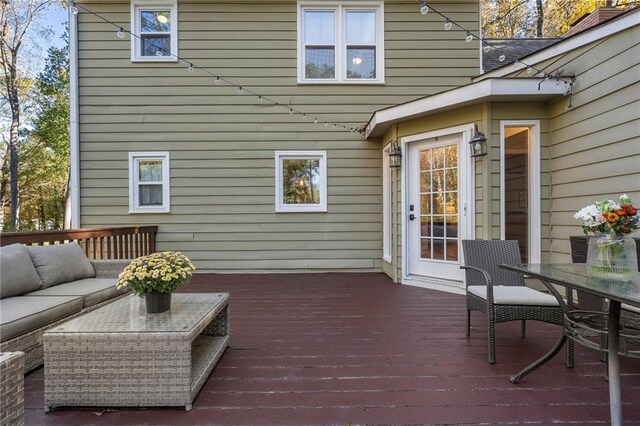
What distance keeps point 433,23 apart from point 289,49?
2376 mm

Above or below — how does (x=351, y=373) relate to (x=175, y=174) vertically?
below

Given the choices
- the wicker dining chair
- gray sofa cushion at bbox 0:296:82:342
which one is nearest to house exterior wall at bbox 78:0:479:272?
the wicker dining chair

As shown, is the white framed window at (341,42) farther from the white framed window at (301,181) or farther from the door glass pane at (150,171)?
the door glass pane at (150,171)

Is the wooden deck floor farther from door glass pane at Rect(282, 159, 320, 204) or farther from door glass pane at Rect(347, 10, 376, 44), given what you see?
door glass pane at Rect(347, 10, 376, 44)

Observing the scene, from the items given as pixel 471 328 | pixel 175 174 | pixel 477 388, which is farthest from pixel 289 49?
pixel 477 388

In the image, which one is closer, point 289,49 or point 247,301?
point 247,301

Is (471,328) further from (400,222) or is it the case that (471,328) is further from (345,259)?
(345,259)

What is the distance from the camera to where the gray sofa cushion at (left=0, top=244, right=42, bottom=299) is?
2.41m

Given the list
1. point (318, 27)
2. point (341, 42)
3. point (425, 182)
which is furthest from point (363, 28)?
point (425, 182)

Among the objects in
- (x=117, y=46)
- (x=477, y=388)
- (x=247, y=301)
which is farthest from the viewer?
(x=117, y=46)

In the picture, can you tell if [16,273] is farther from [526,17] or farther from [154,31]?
[526,17]

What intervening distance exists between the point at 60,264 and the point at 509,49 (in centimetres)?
710

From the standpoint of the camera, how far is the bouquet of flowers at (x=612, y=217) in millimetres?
1666

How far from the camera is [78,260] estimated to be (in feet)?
10.3
